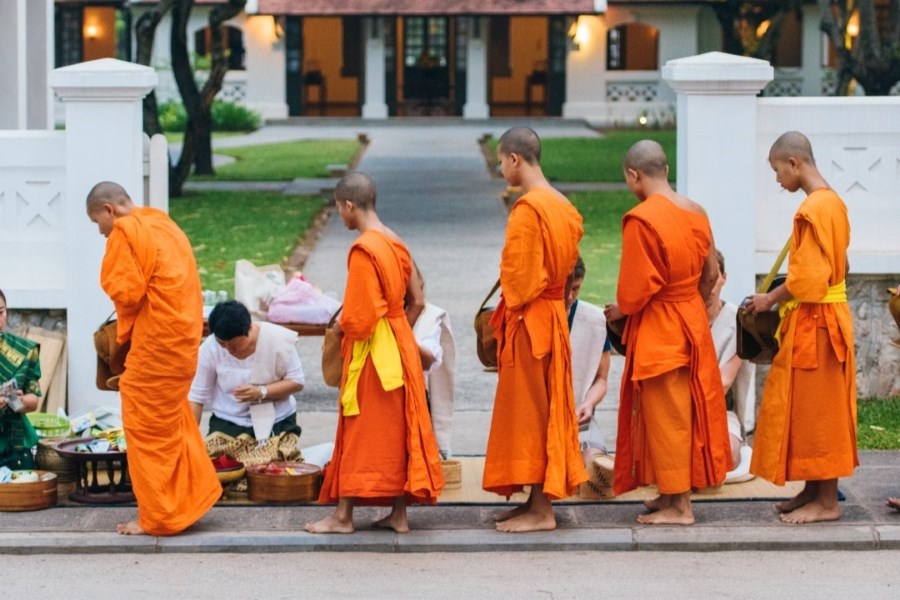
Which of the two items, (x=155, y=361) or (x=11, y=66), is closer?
(x=155, y=361)

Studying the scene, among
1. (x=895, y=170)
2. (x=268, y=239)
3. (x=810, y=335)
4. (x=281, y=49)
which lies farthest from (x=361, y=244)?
(x=281, y=49)

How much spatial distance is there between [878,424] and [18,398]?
530 centimetres

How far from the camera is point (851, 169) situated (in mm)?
10758

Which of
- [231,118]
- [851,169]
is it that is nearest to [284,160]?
[231,118]

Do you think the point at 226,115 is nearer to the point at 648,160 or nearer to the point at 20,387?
the point at 20,387

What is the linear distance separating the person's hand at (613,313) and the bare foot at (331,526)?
166 cm

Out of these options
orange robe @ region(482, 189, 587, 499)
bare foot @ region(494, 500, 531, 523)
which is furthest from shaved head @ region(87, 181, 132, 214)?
bare foot @ region(494, 500, 531, 523)

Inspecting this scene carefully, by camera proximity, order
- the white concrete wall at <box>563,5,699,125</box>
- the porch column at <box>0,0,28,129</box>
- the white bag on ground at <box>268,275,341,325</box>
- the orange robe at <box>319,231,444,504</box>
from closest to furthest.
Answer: the orange robe at <box>319,231,444,504</box> < the white bag on ground at <box>268,275,341,325</box> < the porch column at <box>0,0,28,129</box> < the white concrete wall at <box>563,5,699,125</box>

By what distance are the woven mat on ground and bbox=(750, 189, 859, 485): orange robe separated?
59cm

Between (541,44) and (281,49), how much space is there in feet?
23.4

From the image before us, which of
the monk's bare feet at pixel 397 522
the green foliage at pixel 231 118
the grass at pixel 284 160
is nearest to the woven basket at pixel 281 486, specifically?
the monk's bare feet at pixel 397 522

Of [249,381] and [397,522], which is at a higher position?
[249,381]

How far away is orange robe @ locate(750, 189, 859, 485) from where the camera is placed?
27.2ft

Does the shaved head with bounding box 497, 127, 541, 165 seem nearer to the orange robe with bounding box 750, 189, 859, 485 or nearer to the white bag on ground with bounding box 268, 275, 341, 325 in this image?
the orange robe with bounding box 750, 189, 859, 485
